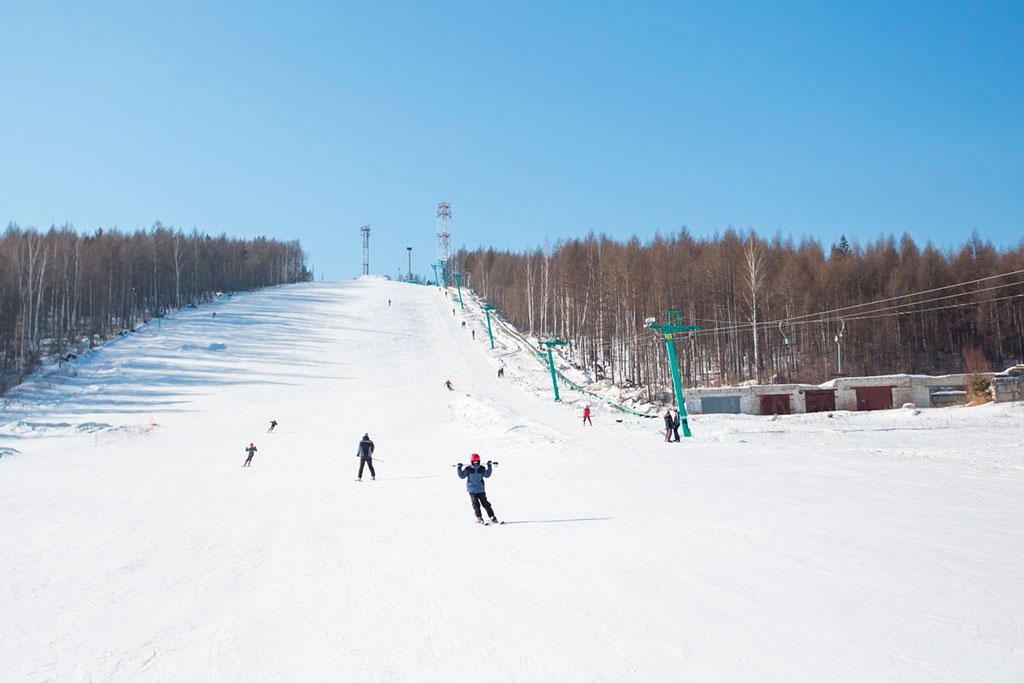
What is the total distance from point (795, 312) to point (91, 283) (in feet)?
206

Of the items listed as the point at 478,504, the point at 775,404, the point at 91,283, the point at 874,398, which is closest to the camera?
the point at 478,504

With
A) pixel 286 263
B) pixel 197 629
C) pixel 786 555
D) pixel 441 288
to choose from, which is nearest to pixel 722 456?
pixel 786 555

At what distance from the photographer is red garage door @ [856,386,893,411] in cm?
3609

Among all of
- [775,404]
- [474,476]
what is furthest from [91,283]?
[474,476]

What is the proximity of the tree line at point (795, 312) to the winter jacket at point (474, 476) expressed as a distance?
33544 millimetres

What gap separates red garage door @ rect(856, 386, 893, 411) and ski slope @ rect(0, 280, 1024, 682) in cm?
1127

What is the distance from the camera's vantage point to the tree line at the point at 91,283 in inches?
1996

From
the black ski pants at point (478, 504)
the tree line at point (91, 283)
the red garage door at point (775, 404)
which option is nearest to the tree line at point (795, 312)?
the red garage door at point (775, 404)

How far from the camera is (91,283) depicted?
62062 millimetres

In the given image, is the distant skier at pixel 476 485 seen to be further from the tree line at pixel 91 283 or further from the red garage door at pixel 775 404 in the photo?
the tree line at pixel 91 283

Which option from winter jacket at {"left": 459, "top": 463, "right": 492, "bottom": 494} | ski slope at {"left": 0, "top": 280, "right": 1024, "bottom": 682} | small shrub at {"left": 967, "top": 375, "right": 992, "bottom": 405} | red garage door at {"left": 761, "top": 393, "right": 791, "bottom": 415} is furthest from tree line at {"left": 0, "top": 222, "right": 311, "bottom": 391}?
small shrub at {"left": 967, "top": 375, "right": 992, "bottom": 405}

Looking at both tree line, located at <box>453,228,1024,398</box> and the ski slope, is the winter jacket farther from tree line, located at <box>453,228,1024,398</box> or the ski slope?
tree line, located at <box>453,228,1024,398</box>

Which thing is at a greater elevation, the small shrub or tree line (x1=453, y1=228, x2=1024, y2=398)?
tree line (x1=453, y1=228, x2=1024, y2=398)

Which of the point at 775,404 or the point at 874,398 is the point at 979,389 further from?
the point at 775,404
